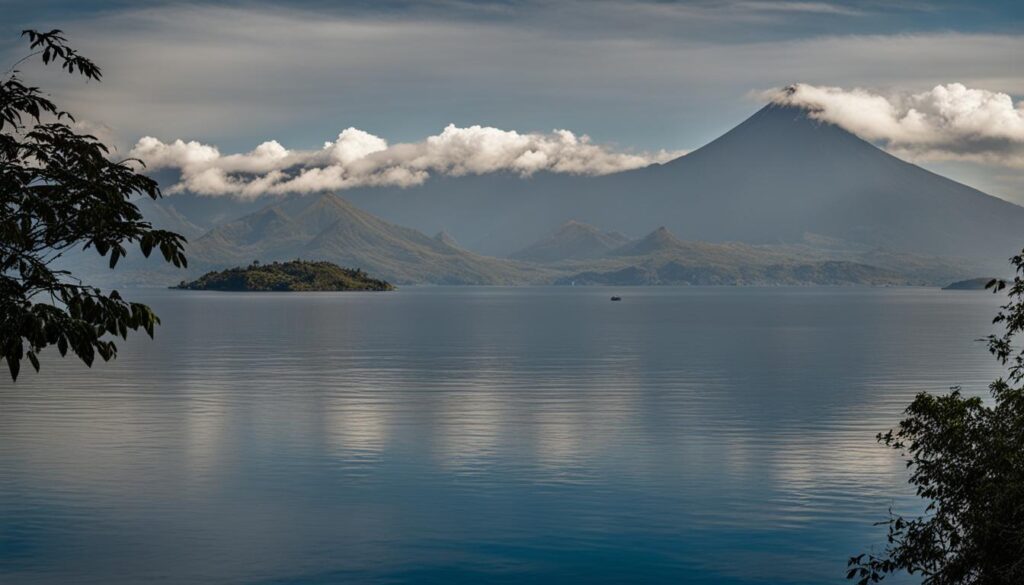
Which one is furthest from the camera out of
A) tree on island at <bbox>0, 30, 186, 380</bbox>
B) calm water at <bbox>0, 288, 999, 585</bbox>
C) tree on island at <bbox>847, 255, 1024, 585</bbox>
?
calm water at <bbox>0, 288, 999, 585</bbox>

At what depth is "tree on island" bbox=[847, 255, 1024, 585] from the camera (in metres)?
23.5

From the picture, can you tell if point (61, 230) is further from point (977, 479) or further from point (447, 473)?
point (447, 473)

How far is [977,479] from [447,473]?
24575mm

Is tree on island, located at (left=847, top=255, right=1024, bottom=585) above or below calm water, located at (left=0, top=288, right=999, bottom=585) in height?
above

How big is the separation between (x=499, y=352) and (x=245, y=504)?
267 ft

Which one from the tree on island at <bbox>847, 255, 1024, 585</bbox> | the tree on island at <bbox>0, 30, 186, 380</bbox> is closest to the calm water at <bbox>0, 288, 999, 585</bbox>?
the tree on island at <bbox>847, 255, 1024, 585</bbox>

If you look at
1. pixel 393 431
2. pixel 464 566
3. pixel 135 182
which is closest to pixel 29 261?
pixel 135 182

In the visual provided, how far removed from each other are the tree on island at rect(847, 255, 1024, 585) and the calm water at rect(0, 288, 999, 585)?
636 centimetres

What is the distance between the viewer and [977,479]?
25672 mm

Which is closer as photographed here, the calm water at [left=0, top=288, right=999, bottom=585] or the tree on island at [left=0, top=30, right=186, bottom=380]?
the tree on island at [left=0, top=30, right=186, bottom=380]

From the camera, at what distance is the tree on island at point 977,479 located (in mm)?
23516

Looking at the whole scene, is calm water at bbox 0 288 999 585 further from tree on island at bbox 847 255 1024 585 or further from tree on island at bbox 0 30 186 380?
tree on island at bbox 0 30 186 380

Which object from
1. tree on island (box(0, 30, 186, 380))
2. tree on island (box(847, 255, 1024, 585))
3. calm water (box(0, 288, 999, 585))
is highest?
tree on island (box(0, 30, 186, 380))

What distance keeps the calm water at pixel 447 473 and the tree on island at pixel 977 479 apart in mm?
6357
